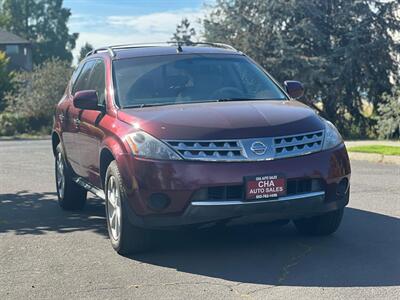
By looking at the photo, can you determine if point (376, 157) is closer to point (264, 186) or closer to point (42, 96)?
point (264, 186)

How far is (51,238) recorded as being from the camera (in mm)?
6926

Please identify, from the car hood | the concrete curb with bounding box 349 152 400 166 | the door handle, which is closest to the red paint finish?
the car hood

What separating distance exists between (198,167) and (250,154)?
434 mm

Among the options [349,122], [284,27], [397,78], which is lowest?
[349,122]

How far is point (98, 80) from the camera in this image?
24.4 feet

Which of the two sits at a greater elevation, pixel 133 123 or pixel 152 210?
pixel 133 123

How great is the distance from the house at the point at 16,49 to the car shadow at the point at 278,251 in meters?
66.1

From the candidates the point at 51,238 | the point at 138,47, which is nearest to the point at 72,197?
the point at 51,238

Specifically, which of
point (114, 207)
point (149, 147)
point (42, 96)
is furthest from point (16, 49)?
point (149, 147)

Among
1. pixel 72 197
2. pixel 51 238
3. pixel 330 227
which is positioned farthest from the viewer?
pixel 72 197

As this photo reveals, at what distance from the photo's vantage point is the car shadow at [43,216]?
744 cm

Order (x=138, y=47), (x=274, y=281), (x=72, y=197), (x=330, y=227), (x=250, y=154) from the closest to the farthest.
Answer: (x=274, y=281)
(x=250, y=154)
(x=330, y=227)
(x=138, y=47)
(x=72, y=197)

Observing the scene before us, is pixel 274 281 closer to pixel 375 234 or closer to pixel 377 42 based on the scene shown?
pixel 375 234

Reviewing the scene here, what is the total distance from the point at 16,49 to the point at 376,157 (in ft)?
209
